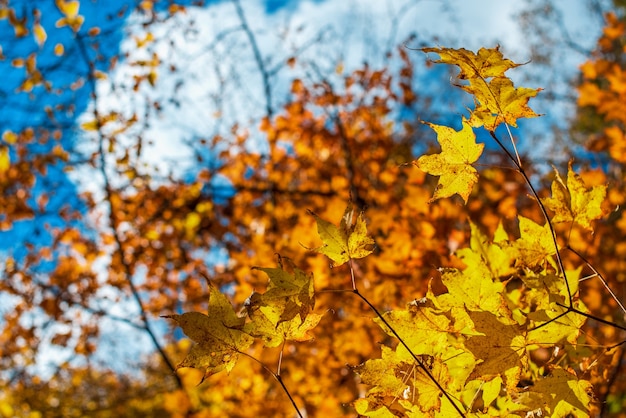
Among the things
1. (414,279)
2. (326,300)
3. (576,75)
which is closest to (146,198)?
(326,300)

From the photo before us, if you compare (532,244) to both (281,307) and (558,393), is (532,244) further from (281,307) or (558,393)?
(281,307)

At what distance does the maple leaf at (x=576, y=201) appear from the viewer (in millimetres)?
1050

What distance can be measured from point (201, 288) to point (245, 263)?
267cm

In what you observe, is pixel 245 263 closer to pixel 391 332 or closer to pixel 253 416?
pixel 253 416

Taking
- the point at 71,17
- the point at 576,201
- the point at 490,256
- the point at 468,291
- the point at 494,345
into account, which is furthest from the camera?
the point at 71,17

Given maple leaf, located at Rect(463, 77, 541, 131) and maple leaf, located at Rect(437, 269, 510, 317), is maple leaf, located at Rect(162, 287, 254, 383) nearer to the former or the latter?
maple leaf, located at Rect(437, 269, 510, 317)

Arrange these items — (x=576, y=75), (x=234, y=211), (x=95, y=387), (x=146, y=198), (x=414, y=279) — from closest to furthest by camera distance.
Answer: (x=414, y=279), (x=146, y=198), (x=234, y=211), (x=95, y=387), (x=576, y=75)

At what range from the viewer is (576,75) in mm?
14148

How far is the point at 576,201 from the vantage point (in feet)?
3.51

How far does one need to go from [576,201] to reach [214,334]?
0.85 m

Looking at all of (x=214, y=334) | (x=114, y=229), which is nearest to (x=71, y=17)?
(x=114, y=229)

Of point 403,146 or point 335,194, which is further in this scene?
point 403,146

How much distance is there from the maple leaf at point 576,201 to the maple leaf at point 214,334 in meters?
0.75

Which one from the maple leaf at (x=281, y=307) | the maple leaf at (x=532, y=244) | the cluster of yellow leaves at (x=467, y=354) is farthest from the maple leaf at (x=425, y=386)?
the maple leaf at (x=532, y=244)
